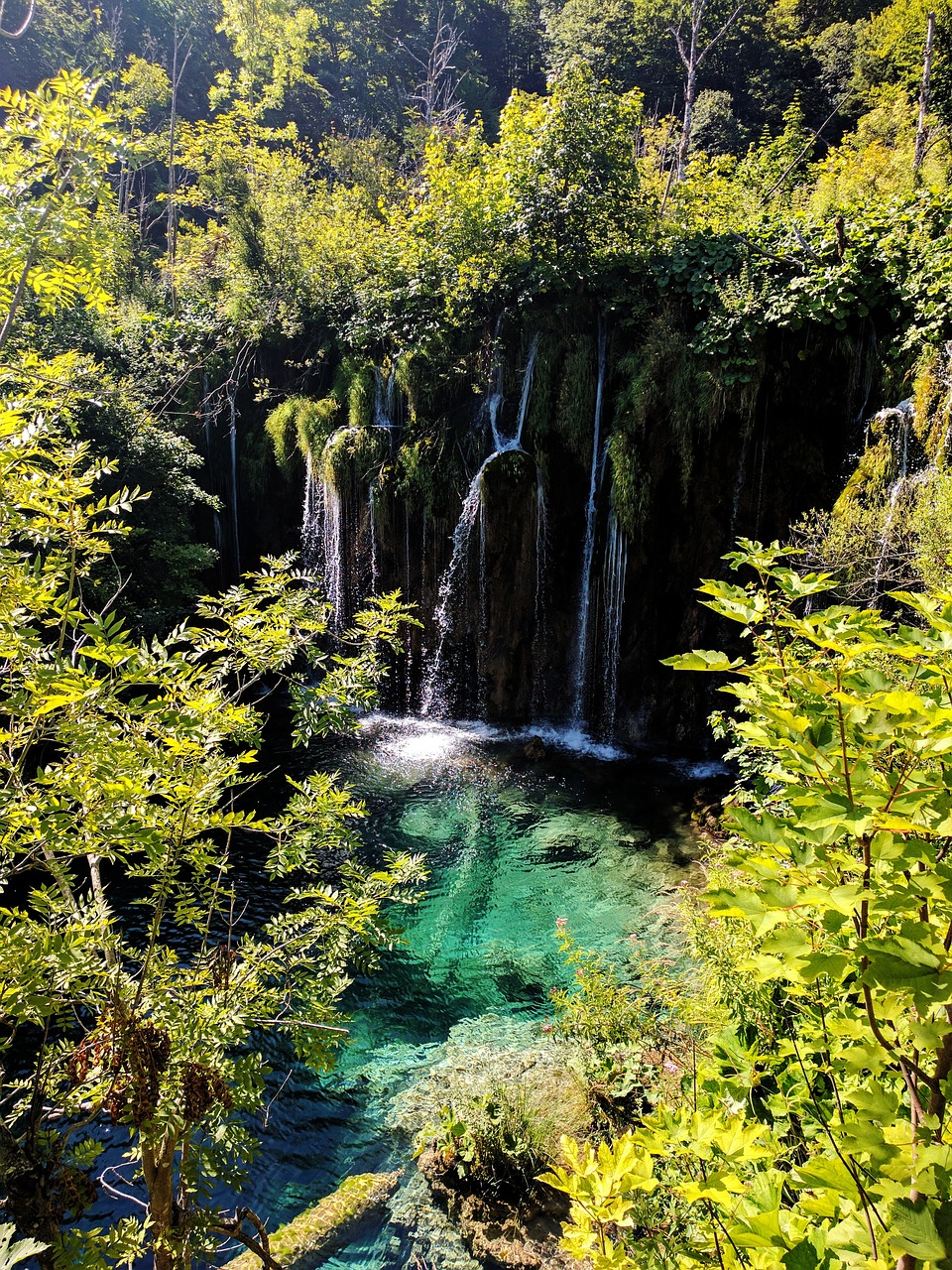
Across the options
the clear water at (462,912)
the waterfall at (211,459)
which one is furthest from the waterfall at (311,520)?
the clear water at (462,912)

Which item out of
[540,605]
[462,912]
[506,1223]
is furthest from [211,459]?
[506,1223]

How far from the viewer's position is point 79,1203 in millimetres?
2162

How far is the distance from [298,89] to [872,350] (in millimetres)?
27202

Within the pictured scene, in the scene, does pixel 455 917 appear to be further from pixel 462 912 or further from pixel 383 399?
pixel 383 399

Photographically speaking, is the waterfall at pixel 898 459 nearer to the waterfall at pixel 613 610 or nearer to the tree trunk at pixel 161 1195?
the waterfall at pixel 613 610

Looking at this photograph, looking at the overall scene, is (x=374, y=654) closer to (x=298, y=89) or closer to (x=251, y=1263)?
(x=251, y=1263)

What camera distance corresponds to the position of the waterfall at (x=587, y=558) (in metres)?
10.4

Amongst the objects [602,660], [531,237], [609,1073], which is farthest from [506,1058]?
[531,237]

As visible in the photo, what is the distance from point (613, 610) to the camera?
10.4m

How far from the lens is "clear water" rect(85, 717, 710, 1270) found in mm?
4168

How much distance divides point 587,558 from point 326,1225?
28.3ft

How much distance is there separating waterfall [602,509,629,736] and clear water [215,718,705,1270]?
120 centimetres

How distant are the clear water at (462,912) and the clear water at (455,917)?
1cm

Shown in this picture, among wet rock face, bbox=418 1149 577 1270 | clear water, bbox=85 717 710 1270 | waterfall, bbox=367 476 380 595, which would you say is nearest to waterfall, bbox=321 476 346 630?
waterfall, bbox=367 476 380 595
